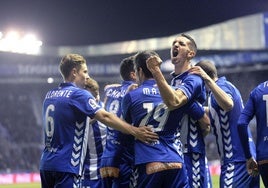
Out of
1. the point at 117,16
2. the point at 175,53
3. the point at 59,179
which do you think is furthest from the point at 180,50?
the point at 117,16

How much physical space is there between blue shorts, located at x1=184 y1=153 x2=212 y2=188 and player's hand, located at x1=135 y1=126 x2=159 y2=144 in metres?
0.88

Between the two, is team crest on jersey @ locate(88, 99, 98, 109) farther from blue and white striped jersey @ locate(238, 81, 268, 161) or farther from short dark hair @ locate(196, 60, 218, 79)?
blue and white striped jersey @ locate(238, 81, 268, 161)

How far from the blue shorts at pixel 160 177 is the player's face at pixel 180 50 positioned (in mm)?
991

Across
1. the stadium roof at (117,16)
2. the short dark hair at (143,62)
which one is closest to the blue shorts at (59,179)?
the short dark hair at (143,62)

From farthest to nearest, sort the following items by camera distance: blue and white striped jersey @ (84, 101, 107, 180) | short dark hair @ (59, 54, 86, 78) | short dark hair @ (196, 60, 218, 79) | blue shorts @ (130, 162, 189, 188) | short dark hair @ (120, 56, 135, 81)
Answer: blue and white striped jersey @ (84, 101, 107, 180), short dark hair @ (120, 56, 135, 81), short dark hair @ (196, 60, 218, 79), short dark hair @ (59, 54, 86, 78), blue shorts @ (130, 162, 189, 188)

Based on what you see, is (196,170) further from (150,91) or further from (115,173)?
(150,91)

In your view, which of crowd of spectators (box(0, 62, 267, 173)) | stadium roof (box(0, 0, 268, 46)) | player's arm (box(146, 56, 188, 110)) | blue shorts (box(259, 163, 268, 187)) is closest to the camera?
player's arm (box(146, 56, 188, 110))

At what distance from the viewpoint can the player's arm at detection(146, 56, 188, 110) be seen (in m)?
4.16

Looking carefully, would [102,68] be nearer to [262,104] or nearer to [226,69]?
[226,69]

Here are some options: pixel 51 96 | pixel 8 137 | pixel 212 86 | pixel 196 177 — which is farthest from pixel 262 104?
pixel 8 137

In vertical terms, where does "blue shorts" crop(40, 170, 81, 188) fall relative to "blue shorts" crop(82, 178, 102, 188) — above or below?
above

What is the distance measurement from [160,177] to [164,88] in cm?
70

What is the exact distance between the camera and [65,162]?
4.89 meters

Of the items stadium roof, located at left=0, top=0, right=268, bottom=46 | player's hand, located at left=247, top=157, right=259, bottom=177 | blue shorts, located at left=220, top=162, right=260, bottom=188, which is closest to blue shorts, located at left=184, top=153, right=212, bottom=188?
blue shorts, located at left=220, top=162, right=260, bottom=188
